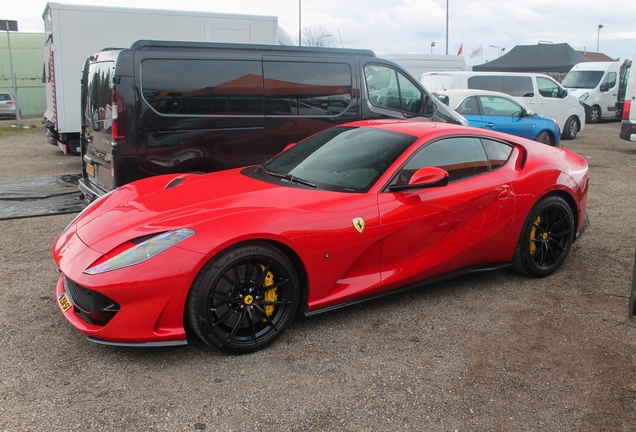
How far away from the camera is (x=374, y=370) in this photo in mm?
3258

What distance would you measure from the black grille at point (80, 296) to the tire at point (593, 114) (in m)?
21.8

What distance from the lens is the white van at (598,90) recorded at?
21.3 meters

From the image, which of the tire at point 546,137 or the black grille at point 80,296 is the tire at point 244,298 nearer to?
the black grille at point 80,296

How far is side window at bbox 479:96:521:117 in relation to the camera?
38.6 ft

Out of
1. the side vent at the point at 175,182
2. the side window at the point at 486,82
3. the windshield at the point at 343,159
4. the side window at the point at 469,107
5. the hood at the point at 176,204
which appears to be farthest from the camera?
the side window at the point at 486,82

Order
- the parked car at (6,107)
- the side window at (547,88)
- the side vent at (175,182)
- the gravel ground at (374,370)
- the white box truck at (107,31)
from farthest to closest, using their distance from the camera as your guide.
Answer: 1. the parked car at (6,107)
2. the side window at (547,88)
3. the white box truck at (107,31)
4. the side vent at (175,182)
5. the gravel ground at (374,370)

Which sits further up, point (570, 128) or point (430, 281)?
point (570, 128)

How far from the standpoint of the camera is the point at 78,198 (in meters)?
7.92

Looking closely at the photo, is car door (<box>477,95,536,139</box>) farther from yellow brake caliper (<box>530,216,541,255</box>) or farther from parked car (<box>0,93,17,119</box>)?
parked car (<box>0,93,17,119</box>)

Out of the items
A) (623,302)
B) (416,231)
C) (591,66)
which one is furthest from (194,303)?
(591,66)

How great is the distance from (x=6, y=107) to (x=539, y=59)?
25.3m

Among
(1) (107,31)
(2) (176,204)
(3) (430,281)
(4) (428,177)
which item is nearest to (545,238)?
(3) (430,281)

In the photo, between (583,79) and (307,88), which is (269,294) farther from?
(583,79)

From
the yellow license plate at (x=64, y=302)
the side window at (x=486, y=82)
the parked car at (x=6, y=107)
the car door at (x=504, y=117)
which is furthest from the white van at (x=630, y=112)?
the parked car at (x=6, y=107)
